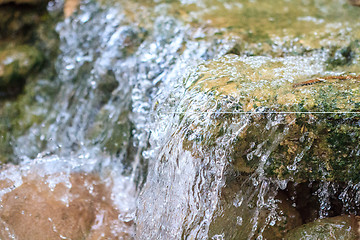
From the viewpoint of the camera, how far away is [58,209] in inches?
108

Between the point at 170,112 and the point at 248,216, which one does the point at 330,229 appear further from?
the point at 170,112

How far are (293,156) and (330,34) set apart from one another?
1.73 metres

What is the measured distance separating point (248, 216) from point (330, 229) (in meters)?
0.46

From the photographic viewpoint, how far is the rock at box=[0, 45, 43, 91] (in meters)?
3.83

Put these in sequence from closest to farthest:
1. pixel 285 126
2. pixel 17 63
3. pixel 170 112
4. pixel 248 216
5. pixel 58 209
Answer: pixel 285 126
pixel 248 216
pixel 170 112
pixel 58 209
pixel 17 63

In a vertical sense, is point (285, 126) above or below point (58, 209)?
above

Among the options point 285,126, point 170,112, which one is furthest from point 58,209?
point 285,126

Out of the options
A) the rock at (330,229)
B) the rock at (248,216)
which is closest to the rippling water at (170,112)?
the rock at (248,216)

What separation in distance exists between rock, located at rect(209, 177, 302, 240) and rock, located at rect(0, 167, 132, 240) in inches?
30.8

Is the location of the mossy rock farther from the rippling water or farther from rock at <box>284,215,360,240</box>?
rock at <box>284,215,360,240</box>

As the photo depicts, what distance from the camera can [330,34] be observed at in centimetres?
337

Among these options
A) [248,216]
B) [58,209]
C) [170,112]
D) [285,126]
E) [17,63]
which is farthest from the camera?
[17,63]

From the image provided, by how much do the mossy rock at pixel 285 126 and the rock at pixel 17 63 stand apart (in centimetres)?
236

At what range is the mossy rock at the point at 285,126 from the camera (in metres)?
2.04
